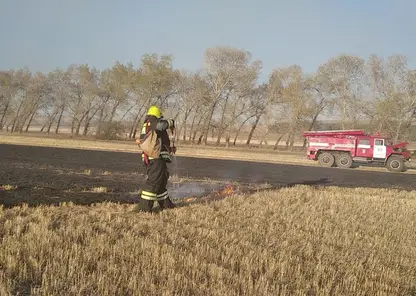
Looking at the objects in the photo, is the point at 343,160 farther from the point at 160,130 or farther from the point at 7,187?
the point at 7,187

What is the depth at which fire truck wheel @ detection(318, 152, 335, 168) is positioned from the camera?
996 inches

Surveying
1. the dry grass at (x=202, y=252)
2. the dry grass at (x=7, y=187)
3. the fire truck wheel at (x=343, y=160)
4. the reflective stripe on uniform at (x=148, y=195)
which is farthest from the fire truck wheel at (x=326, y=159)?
the dry grass at (x=7, y=187)

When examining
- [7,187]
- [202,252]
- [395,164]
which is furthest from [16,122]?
[202,252]

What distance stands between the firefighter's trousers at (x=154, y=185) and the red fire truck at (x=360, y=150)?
19.8 meters

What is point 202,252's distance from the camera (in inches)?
188

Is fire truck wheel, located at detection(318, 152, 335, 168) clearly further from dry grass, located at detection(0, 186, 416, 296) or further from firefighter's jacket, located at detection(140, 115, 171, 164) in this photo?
firefighter's jacket, located at detection(140, 115, 171, 164)

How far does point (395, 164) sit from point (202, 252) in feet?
75.3

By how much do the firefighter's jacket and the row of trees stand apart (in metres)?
38.9

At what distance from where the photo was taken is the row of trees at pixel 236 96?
143 ft

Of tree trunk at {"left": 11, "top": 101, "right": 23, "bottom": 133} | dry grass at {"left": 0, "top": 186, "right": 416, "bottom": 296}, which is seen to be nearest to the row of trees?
tree trunk at {"left": 11, "top": 101, "right": 23, "bottom": 133}

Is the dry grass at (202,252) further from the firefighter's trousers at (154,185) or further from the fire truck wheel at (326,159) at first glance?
the fire truck wheel at (326,159)

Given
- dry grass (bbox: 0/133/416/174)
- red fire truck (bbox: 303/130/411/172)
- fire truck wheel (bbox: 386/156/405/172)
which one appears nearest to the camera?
fire truck wheel (bbox: 386/156/405/172)

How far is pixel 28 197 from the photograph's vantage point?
8.03 meters

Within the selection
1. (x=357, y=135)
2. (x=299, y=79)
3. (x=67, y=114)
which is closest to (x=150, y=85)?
(x=299, y=79)
